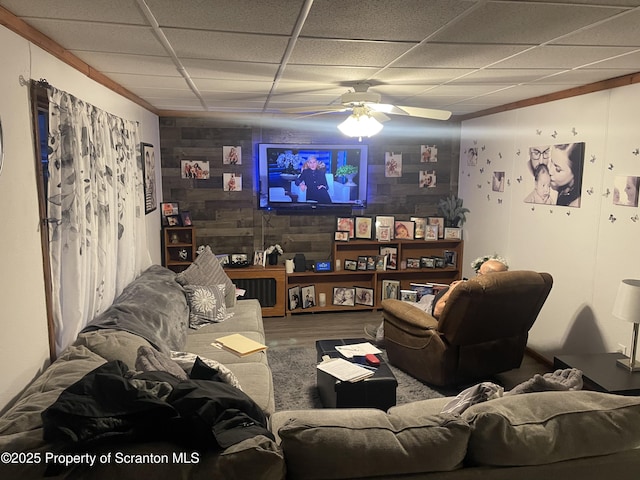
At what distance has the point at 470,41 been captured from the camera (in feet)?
7.60

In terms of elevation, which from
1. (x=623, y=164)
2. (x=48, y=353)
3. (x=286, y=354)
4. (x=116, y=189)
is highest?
(x=623, y=164)

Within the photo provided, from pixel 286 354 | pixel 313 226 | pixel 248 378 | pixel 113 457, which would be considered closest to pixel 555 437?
pixel 113 457

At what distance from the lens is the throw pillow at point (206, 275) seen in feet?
13.5

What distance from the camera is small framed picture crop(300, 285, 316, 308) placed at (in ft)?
18.2

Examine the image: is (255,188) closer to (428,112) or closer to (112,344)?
(428,112)

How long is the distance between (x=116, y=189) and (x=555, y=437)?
9.62 ft

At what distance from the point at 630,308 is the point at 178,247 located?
4307mm

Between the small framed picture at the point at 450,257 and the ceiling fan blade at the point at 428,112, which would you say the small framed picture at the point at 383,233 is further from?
the ceiling fan blade at the point at 428,112

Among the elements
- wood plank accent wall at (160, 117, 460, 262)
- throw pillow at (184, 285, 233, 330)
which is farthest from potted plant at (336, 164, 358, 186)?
throw pillow at (184, 285, 233, 330)

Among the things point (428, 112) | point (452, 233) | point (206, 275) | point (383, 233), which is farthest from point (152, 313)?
point (452, 233)

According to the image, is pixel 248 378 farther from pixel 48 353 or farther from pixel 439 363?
pixel 439 363

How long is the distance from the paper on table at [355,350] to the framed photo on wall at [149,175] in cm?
232

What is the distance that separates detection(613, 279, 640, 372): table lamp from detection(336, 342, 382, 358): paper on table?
5.06 feet

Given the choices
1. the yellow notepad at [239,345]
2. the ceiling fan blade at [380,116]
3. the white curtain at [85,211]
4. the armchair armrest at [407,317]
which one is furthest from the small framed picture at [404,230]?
the white curtain at [85,211]
